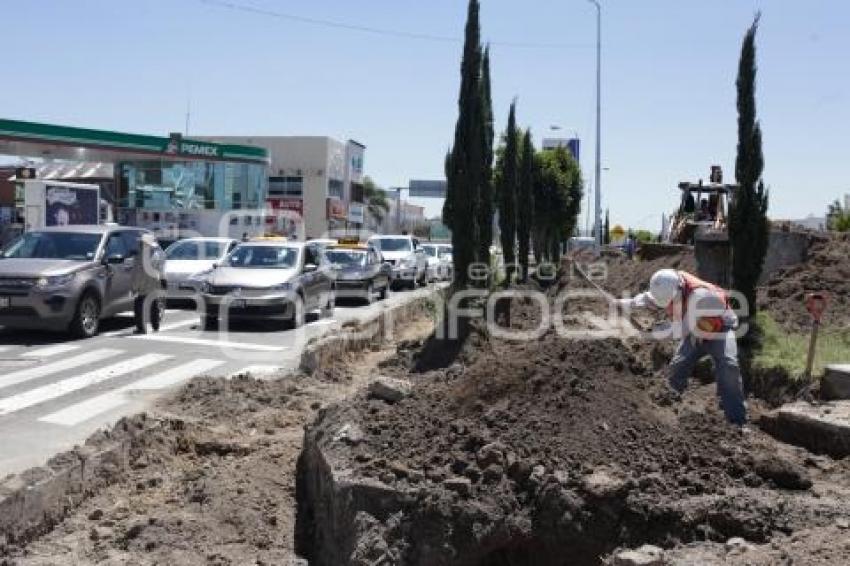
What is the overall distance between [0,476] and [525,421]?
12.7 feet

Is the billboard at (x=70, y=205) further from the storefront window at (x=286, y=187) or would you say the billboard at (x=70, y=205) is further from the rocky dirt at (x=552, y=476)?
the storefront window at (x=286, y=187)

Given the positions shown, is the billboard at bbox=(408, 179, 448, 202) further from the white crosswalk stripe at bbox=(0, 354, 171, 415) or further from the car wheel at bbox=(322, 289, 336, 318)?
the white crosswalk stripe at bbox=(0, 354, 171, 415)

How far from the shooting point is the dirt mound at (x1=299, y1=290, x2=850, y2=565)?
5051mm

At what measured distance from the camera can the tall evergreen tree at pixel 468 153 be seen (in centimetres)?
1452

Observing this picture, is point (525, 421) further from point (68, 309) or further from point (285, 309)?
point (285, 309)

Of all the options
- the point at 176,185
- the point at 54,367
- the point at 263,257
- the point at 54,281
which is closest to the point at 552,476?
the point at 54,367

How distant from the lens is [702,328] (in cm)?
820

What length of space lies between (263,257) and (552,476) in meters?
13.8

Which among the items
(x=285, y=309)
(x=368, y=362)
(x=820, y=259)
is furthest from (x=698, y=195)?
(x=368, y=362)

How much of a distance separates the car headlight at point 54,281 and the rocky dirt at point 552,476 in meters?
8.58

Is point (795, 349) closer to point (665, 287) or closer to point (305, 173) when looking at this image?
point (665, 287)

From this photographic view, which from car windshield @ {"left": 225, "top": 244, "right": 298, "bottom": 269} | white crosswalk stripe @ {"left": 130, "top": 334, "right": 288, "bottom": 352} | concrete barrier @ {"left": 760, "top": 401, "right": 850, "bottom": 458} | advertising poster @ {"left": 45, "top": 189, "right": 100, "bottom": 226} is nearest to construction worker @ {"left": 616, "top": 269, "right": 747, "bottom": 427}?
concrete barrier @ {"left": 760, "top": 401, "right": 850, "bottom": 458}

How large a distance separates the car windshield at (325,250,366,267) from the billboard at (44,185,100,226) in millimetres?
8725

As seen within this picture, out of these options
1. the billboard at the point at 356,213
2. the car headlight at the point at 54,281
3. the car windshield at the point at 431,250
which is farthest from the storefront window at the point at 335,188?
the car headlight at the point at 54,281
